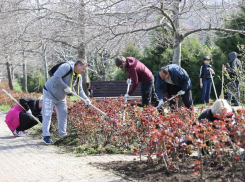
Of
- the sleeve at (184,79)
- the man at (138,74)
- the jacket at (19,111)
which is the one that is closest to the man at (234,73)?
the sleeve at (184,79)

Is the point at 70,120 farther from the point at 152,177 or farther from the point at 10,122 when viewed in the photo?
the point at 152,177

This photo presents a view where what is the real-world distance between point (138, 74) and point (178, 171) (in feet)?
12.2

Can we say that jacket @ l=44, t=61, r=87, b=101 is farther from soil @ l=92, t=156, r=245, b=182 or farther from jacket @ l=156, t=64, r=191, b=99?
soil @ l=92, t=156, r=245, b=182

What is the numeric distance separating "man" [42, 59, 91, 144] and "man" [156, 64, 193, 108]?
160 cm

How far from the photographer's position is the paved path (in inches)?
188

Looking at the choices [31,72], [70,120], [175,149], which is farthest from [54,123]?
[31,72]

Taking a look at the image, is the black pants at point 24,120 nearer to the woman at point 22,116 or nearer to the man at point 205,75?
the woman at point 22,116

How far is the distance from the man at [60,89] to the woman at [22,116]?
92 cm

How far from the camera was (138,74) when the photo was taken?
788 cm

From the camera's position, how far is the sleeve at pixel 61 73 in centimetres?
693

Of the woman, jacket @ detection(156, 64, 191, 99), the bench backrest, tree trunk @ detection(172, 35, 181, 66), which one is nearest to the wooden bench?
the bench backrest

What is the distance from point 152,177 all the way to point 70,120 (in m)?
4.18

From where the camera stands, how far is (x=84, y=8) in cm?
974

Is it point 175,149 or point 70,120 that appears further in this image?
point 70,120
